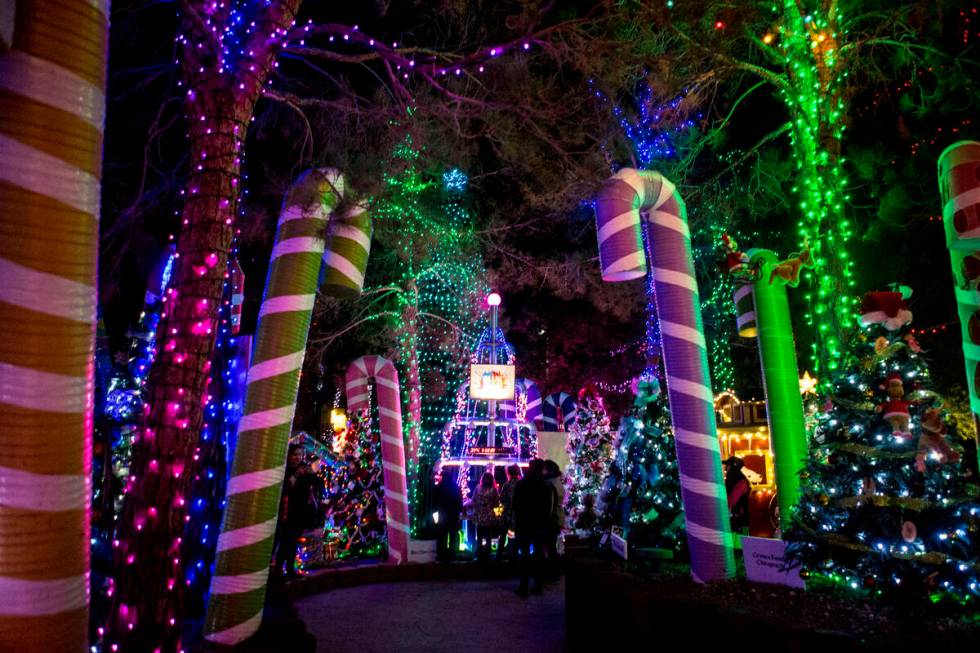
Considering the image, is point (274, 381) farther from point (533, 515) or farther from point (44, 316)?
point (533, 515)

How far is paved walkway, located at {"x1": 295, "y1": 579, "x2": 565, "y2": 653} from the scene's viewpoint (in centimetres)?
673

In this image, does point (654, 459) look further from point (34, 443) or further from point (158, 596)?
point (34, 443)

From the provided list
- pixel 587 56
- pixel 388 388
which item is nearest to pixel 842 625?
pixel 587 56

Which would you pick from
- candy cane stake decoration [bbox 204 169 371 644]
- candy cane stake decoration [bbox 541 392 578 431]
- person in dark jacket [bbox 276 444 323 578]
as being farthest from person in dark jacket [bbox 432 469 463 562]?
candy cane stake decoration [bbox 204 169 371 644]

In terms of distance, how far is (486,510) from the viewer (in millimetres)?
11562

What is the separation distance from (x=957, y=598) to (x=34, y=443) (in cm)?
526

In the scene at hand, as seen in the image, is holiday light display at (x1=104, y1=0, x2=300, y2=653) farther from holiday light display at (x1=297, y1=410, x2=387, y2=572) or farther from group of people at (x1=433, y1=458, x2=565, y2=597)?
holiday light display at (x1=297, y1=410, x2=387, y2=572)

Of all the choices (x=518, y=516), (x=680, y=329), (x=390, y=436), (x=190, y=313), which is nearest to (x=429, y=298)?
(x=390, y=436)

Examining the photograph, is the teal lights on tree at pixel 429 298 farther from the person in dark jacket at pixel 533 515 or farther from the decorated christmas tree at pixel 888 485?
the decorated christmas tree at pixel 888 485

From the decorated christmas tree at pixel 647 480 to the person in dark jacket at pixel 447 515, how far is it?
4083 millimetres

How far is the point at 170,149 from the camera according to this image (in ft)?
34.3

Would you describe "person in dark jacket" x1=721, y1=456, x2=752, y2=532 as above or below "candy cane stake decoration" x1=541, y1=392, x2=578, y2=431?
below

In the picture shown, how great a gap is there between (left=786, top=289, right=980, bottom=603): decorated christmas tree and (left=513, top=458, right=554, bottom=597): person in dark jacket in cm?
444

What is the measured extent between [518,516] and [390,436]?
3.16m
